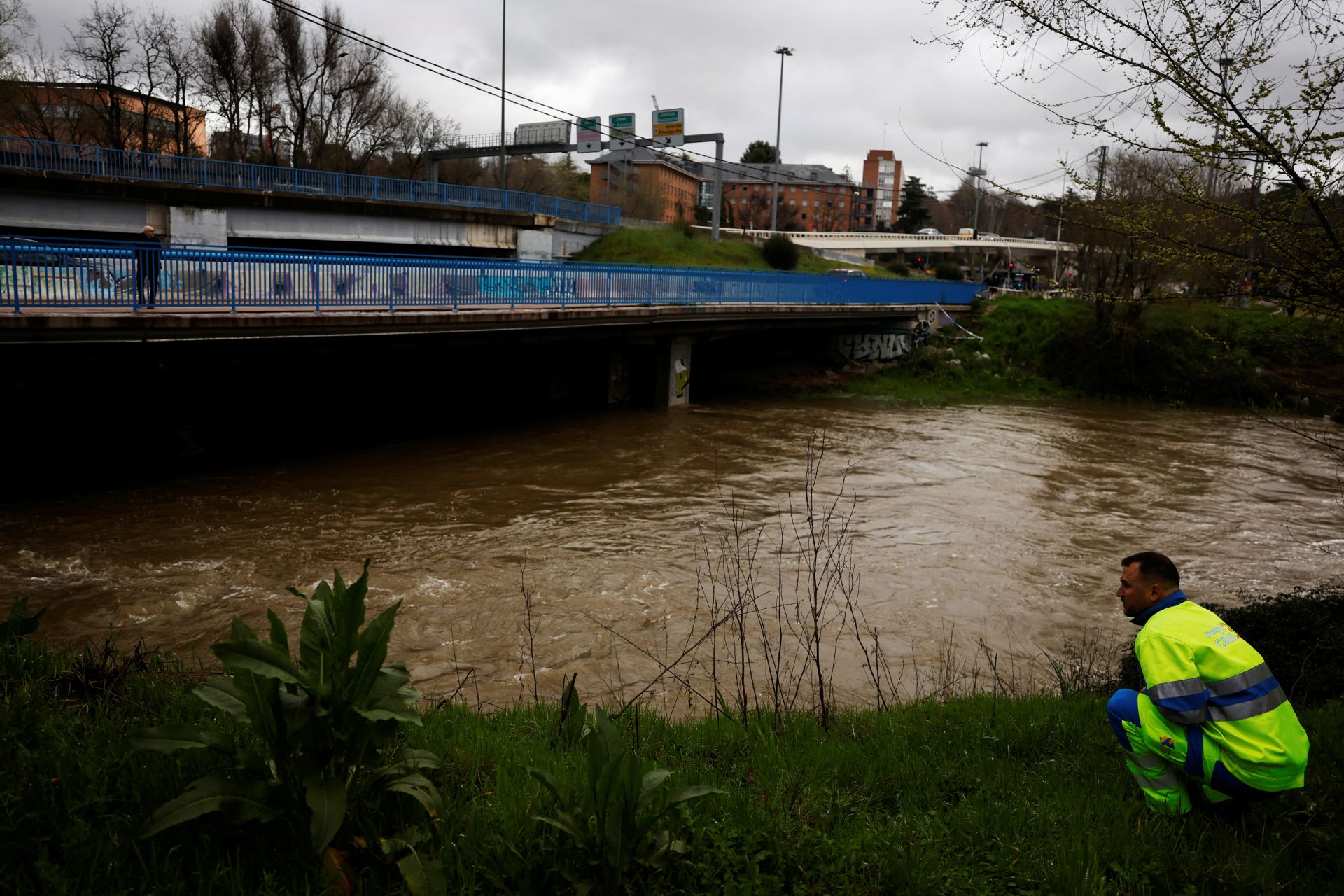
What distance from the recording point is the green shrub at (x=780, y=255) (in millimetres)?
45281

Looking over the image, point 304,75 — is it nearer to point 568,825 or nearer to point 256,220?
point 256,220

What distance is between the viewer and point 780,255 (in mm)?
45344

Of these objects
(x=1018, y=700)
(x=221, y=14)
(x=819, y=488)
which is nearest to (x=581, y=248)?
(x=221, y=14)

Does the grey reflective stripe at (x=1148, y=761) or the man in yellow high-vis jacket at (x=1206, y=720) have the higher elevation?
the man in yellow high-vis jacket at (x=1206, y=720)

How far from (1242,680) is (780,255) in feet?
143

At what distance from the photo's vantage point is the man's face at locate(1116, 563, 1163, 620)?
3793 millimetres

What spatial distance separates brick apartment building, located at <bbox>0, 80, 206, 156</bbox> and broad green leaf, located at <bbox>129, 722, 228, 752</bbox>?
3948cm

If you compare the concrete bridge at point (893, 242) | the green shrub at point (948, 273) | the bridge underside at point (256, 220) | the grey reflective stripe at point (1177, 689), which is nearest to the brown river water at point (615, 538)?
the grey reflective stripe at point (1177, 689)

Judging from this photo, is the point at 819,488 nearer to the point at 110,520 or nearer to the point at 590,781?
the point at 110,520

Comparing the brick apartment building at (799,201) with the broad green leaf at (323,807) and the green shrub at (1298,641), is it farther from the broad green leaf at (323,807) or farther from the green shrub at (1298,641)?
the broad green leaf at (323,807)

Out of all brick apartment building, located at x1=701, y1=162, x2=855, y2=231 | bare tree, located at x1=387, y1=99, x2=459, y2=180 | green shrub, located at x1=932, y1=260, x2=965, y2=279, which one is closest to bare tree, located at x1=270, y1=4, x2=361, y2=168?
bare tree, located at x1=387, y1=99, x2=459, y2=180

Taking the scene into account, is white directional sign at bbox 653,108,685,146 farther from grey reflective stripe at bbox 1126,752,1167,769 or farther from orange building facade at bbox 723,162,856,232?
→ orange building facade at bbox 723,162,856,232

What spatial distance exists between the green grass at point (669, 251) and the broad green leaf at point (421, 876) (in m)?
36.6

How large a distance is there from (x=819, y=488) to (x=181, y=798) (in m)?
13.7
